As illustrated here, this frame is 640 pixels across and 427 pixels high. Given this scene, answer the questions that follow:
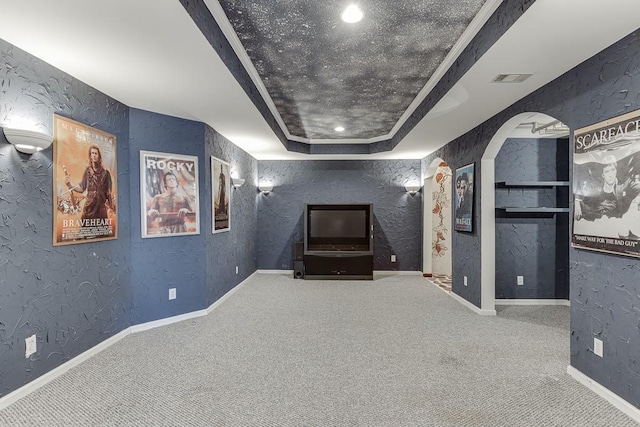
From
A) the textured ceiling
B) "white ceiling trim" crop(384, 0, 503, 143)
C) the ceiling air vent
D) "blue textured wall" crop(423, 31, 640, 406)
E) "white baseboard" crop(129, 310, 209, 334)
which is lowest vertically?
"white baseboard" crop(129, 310, 209, 334)

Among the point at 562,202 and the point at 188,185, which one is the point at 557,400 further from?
the point at 188,185

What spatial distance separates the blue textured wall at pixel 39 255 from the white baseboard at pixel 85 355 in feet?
0.14

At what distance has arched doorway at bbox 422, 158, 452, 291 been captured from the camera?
6539 millimetres

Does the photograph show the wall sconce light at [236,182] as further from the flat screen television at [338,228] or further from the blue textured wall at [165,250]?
the flat screen television at [338,228]

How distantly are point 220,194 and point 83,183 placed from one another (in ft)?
6.24

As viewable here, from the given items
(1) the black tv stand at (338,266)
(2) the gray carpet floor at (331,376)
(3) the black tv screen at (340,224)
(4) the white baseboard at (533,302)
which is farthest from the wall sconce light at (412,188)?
(2) the gray carpet floor at (331,376)

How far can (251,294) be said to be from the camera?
5.12 metres

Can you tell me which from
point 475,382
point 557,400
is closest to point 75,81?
point 475,382

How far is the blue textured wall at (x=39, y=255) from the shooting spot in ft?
7.07

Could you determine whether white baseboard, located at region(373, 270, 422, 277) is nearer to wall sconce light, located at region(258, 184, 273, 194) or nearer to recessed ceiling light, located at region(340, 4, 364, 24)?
wall sconce light, located at region(258, 184, 273, 194)

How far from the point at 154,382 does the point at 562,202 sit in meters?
5.18

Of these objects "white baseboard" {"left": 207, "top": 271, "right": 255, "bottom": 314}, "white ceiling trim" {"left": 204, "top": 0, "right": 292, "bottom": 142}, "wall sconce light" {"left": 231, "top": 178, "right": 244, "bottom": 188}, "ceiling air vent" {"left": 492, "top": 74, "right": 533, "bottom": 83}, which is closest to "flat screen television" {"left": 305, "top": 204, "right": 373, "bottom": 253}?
"white baseboard" {"left": 207, "top": 271, "right": 255, "bottom": 314}

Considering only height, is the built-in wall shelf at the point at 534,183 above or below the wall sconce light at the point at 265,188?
below

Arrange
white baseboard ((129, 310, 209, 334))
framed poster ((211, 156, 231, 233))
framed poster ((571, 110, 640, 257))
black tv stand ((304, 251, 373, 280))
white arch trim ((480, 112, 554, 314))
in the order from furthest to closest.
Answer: black tv stand ((304, 251, 373, 280))
framed poster ((211, 156, 231, 233))
white arch trim ((480, 112, 554, 314))
white baseboard ((129, 310, 209, 334))
framed poster ((571, 110, 640, 257))
